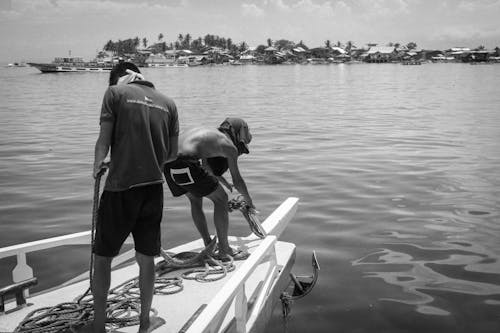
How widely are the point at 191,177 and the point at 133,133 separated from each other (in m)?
1.85

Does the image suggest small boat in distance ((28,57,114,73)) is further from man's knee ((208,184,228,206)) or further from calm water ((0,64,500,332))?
man's knee ((208,184,228,206))

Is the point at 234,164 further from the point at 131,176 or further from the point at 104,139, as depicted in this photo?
the point at 104,139

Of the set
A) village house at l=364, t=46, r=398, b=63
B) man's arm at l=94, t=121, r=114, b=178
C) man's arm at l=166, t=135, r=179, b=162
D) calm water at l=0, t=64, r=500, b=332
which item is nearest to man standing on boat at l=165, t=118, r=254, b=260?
man's arm at l=166, t=135, r=179, b=162

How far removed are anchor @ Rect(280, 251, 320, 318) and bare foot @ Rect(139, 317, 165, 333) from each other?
197 cm

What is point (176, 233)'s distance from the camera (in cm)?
877

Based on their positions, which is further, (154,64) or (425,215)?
(154,64)

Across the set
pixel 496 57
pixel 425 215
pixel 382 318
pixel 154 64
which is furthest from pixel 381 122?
pixel 496 57

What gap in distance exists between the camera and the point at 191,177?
5633mm

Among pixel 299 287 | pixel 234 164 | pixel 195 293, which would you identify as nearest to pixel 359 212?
pixel 299 287

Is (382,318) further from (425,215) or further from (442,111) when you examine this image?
(442,111)

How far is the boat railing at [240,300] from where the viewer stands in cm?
339

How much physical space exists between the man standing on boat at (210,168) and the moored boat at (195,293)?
517mm

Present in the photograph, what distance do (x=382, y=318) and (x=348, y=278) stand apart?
109 cm

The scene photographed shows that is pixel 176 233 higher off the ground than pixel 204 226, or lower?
lower
